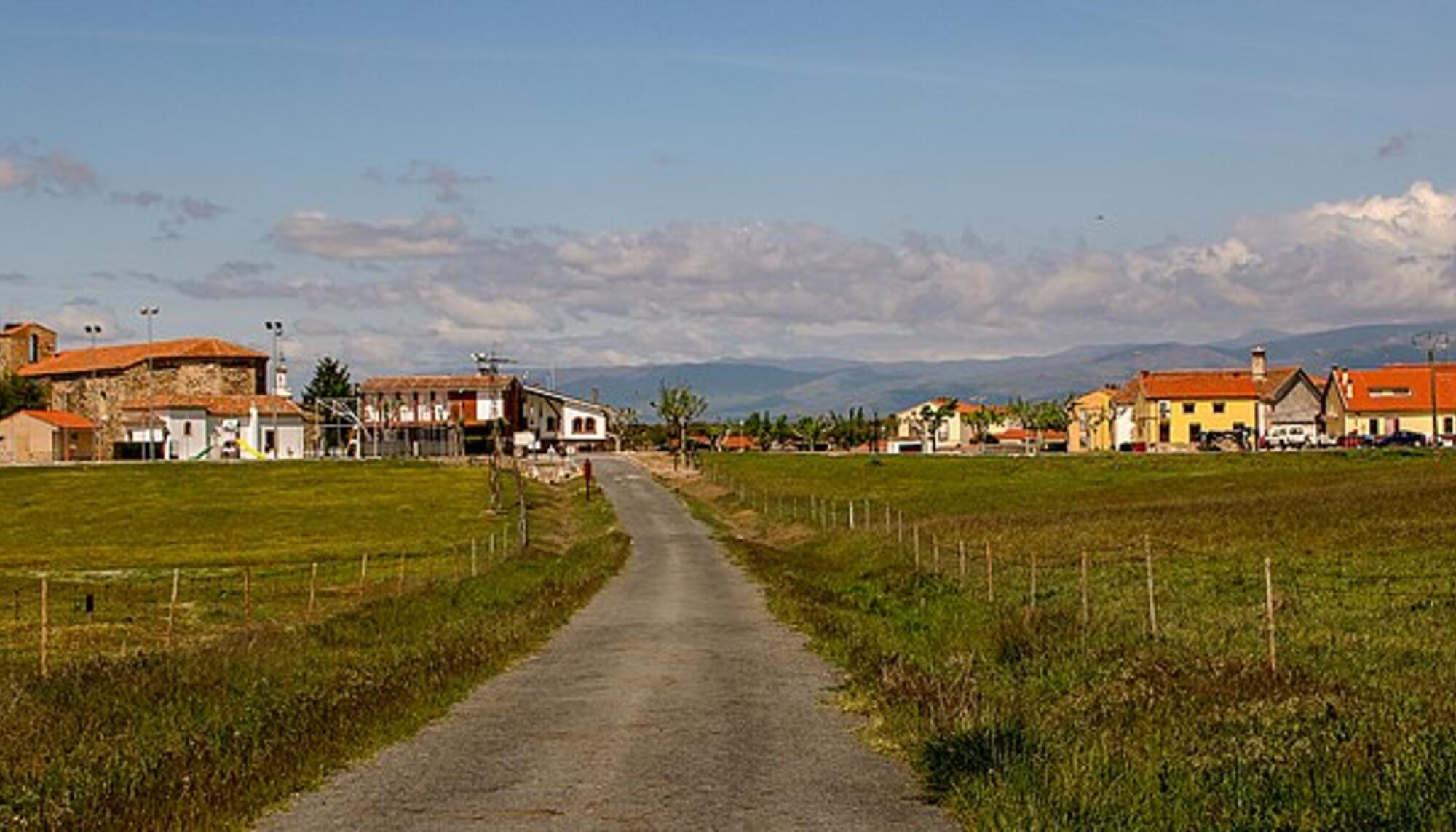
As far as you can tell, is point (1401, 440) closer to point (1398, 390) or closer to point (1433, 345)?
point (1433, 345)

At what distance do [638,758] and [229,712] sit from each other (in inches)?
238

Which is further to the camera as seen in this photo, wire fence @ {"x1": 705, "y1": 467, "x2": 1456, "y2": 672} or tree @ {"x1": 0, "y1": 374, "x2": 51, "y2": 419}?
tree @ {"x1": 0, "y1": 374, "x2": 51, "y2": 419}

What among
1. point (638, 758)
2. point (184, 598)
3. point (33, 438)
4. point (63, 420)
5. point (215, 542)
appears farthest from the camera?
point (63, 420)

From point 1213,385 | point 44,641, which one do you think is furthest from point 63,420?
point 44,641

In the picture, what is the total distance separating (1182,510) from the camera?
66.2 metres

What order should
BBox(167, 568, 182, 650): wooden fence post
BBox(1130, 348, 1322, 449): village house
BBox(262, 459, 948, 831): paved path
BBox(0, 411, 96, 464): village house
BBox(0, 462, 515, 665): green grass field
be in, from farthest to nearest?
1. BBox(1130, 348, 1322, 449): village house
2. BBox(0, 411, 96, 464): village house
3. BBox(0, 462, 515, 665): green grass field
4. BBox(167, 568, 182, 650): wooden fence post
5. BBox(262, 459, 948, 831): paved path

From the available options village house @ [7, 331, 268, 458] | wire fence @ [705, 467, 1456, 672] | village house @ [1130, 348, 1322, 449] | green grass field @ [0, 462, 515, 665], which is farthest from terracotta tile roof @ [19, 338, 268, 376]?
wire fence @ [705, 467, 1456, 672]

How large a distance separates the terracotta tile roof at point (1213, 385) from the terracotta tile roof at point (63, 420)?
11008 cm

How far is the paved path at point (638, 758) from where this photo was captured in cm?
1458

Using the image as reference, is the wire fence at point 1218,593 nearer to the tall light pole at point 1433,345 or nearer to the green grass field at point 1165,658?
the green grass field at point 1165,658

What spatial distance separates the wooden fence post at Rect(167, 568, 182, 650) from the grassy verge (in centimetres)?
96

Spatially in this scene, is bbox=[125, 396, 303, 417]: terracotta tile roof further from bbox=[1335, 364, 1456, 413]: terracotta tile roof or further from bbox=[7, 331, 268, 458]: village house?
bbox=[1335, 364, 1456, 413]: terracotta tile roof

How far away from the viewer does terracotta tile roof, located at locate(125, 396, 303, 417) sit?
169 metres

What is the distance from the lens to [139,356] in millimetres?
185375
